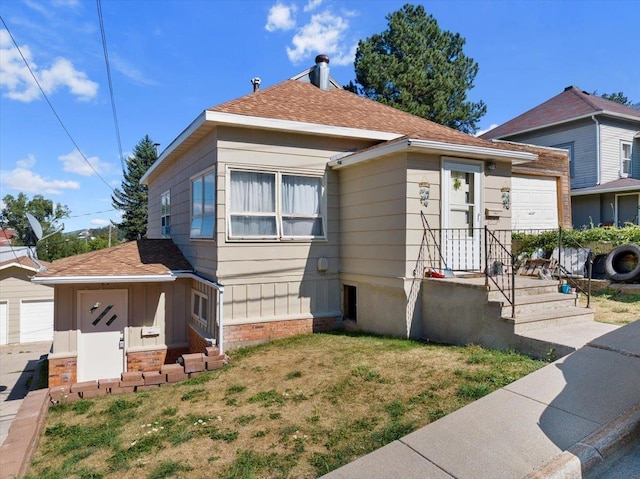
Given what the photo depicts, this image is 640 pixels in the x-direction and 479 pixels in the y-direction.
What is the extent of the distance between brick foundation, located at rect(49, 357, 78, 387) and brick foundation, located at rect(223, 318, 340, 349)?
3.70m

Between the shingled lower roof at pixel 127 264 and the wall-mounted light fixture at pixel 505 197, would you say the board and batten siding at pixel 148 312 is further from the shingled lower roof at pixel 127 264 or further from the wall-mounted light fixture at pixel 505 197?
the wall-mounted light fixture at pixel 505 197

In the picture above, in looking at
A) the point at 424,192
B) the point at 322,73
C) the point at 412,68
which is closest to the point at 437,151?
the point at 424,192

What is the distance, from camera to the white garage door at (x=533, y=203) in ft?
47.0

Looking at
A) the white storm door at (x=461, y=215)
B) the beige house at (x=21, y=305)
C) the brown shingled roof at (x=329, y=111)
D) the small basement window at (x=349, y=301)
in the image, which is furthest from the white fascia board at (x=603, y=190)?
the beige house at (x=21, y=305)

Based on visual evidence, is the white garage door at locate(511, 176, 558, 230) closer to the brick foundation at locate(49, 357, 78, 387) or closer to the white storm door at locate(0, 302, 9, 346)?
the brick foundation at locate(49, 357, 78, 387)

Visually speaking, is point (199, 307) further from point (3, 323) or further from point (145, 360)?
point (3, 323)

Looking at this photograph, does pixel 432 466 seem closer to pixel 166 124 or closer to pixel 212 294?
pixel 212 294

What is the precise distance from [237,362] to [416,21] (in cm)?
2502

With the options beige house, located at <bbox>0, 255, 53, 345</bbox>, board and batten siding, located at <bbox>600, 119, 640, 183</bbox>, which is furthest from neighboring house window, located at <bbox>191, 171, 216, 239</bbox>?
board and batten siding, located at <bbox>600, 119, 640, 183</bbox>

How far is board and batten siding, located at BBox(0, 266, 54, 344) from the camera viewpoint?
18516mm

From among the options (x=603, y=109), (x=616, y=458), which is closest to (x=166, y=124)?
(x=603, y=109)

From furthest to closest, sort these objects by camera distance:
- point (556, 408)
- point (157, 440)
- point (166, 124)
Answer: point (166, 124) → point (157, 440) → point (556, 408)

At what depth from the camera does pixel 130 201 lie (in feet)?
139

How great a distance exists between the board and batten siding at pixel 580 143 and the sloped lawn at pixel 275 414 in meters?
16.3
